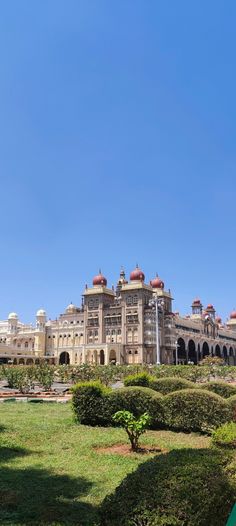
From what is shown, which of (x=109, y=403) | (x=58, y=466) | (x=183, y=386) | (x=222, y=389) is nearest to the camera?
(x=58, y=466)

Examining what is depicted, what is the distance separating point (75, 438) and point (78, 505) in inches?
217

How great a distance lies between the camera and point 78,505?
258 inches

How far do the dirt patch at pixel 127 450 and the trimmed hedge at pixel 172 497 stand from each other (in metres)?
5.88

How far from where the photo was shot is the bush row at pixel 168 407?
13.2 m

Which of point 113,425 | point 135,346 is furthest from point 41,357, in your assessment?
point 113,425

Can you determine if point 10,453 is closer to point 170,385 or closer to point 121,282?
point 170,385

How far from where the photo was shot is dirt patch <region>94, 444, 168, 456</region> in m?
10.4

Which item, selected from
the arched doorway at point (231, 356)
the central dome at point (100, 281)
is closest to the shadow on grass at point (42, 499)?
the central dome at point (100, 281)

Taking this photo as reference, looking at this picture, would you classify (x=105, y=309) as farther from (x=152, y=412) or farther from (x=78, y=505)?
(x=78, y=505)

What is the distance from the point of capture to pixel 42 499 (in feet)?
22.4

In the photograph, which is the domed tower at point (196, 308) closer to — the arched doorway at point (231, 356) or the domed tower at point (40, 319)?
the arched doorway at point (231, 356)

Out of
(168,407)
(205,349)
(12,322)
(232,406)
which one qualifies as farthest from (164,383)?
(205,349)

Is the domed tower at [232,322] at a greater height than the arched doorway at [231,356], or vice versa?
the domed tower at [232,322]

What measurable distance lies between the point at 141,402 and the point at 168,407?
→ 85cm
